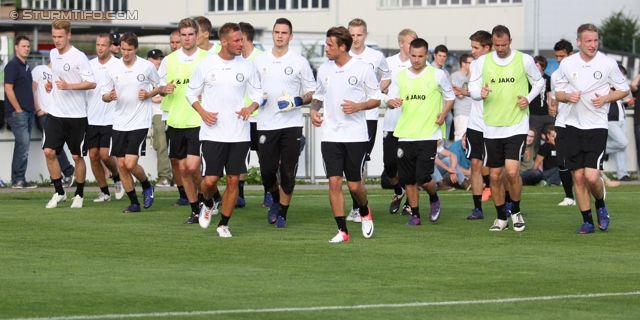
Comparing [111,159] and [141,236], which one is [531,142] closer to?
[111,159]

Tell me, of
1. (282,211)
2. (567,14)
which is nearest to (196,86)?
(282,211)

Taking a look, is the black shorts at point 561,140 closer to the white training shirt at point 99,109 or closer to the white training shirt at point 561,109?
the white training shirt at point 561,109

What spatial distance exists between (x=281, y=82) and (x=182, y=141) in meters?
1.69

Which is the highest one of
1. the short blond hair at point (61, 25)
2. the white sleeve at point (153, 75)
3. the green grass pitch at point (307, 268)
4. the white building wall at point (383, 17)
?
the white building wall at point (383, 17)

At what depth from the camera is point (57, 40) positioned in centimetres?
1568

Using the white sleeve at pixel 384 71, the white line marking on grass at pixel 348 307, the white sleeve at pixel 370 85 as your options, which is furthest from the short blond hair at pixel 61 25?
the white line marking on grass at pixel 348 307

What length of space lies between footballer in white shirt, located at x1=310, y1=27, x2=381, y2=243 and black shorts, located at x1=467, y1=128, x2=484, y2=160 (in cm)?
320

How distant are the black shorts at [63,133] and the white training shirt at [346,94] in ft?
16.8

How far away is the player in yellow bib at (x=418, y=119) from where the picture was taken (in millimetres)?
13867

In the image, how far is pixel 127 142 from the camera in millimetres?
15453

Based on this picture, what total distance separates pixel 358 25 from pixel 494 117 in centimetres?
238

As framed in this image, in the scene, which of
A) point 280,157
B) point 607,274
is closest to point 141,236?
point 280,157

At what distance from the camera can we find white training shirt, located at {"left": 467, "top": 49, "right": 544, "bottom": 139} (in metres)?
13.2

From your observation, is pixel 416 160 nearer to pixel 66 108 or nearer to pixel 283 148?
pixel 283 148
